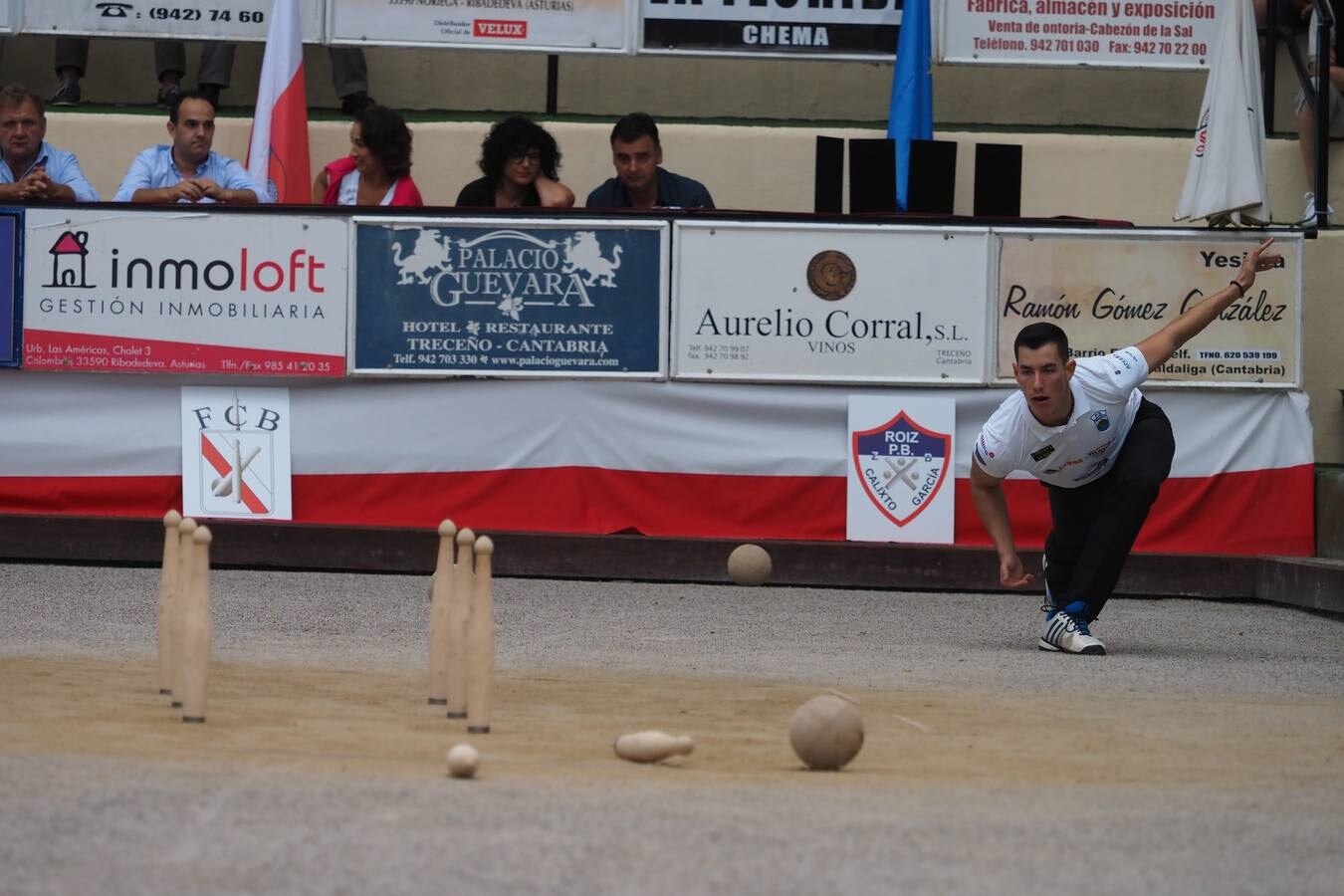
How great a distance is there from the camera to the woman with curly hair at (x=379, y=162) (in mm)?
12578

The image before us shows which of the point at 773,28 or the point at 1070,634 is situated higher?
the point at 773,28

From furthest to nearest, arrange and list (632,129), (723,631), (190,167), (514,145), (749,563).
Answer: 1. (190,167)
2. (514,145)
3. (632,129)
4. (749,563)
5. (723,631)

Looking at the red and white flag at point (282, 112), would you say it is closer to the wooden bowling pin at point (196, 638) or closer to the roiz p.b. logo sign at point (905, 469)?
the roiz p.b. logo sign at point (905, 469)

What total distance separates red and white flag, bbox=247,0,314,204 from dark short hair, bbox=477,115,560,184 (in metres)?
1.78

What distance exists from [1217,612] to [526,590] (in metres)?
3.70

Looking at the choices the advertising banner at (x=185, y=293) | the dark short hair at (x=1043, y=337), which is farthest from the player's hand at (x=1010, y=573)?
the advertising banner at (x=185, y=293)

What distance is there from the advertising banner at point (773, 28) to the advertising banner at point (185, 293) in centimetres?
327

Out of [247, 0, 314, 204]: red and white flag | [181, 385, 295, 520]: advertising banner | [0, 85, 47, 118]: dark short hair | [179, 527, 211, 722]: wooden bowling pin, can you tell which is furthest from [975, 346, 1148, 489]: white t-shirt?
[0, 85, 47, 118]: dark short hair

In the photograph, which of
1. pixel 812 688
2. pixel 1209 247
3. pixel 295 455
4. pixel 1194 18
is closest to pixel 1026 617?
pixel 1209 247

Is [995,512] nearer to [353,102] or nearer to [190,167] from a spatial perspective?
[190,167]

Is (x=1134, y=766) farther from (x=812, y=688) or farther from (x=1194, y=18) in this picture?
(x=1194, y=18)

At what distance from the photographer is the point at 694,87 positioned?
16.7 m

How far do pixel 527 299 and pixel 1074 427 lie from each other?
387 cm

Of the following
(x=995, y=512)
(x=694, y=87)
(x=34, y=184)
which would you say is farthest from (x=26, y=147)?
(x=995, y=512)
